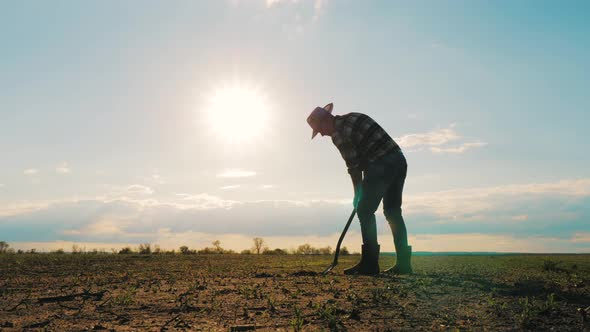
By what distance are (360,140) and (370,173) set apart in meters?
0.62

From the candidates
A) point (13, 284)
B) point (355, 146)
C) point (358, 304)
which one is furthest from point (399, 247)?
point (13, 284)

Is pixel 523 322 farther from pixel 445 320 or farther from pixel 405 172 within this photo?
pixel 405 172

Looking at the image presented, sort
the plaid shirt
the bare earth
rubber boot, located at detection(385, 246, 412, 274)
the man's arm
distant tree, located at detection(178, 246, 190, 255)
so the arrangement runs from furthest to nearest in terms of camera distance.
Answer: distant tree, located at detection(178, 246, 190, 255)
the man's arm
the plaid shirt
rubber boot, located at detection(385, 246, 412, 274)
the bare earth

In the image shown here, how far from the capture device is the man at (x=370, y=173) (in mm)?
7516

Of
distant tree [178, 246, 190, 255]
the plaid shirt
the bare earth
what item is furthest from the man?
distant tree [178, 246, 190, 255]

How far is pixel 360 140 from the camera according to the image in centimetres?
778

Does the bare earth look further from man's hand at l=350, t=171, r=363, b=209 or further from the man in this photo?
man's hand at l=350, t=171, r=363, b=209

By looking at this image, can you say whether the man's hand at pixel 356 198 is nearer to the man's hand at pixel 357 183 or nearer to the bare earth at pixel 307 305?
the man's hand at pixel 357 183

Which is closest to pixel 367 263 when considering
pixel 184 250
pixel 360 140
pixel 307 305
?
pixel 360 140

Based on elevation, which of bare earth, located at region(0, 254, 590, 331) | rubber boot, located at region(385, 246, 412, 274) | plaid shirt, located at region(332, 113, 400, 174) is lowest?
bare earth, located at region(0, 254, 590, 331)

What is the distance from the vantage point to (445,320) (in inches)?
137

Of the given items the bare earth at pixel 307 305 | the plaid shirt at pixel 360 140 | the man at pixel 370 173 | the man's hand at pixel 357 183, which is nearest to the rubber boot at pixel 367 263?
the man at pixel 370 173

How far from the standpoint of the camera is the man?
752 centimetres

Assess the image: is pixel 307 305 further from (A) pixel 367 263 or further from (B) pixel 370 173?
(B) pixel 370 173
